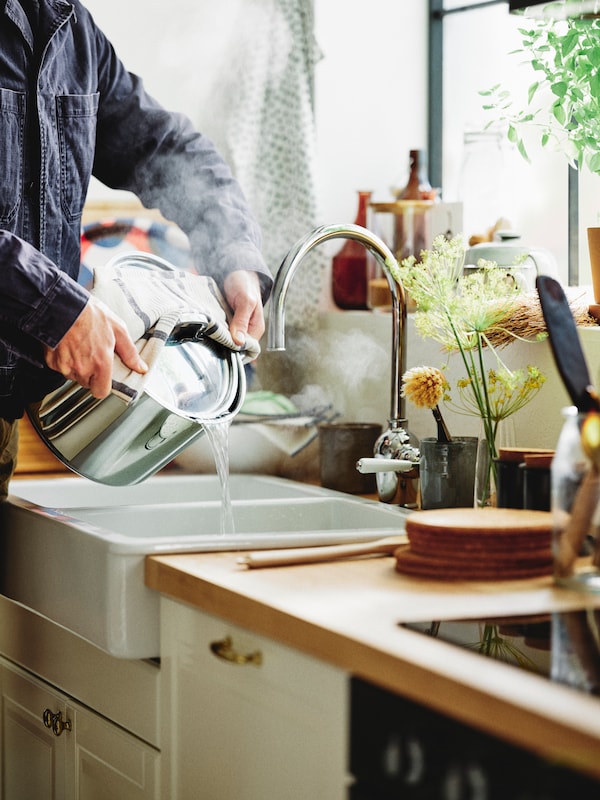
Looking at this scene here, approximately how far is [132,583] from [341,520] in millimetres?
582

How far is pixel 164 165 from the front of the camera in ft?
6.39

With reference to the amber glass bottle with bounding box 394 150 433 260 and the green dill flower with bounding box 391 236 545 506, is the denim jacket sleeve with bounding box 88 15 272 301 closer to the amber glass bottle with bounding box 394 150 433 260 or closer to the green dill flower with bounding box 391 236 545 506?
the green dill flower with bounding box 391 236 545 506

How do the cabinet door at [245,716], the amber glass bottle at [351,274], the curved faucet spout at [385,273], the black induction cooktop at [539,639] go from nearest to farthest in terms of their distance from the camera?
the black induction cooktop at [539,639]
the cabinet door at [245,716]
the curved faucet spout at [385,273]
the amber glass bottle at [351,274]

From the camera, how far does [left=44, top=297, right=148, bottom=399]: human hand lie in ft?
4.75

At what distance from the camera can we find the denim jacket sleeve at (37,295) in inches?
56.9

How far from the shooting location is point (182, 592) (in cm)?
129

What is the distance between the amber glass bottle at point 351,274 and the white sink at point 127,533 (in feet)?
1.64

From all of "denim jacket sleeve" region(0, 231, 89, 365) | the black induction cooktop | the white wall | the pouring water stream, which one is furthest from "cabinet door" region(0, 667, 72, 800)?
the white wall

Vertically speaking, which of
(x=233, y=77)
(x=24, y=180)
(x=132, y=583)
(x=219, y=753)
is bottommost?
(x=219, y=753)

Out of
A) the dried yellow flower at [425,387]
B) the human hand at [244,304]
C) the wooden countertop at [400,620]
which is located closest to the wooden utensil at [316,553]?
the wooden countertop at [400,620]

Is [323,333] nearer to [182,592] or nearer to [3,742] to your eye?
[3,742]

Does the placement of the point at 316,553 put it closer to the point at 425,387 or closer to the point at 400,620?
the point at 400,620

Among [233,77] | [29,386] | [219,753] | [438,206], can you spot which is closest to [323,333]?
[438,206]

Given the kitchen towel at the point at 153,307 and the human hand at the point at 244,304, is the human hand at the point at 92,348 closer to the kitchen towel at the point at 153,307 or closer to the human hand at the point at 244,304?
the kitchen towel at the point at 153,307
